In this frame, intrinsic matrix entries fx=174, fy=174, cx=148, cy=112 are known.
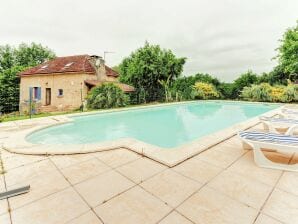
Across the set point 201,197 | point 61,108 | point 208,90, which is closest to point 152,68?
point 208,90

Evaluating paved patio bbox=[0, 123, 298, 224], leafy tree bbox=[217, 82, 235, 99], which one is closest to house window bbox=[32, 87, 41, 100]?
paved patio bbox=[0, 123, 298, 224]

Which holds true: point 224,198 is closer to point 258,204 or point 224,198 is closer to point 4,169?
point 258,204

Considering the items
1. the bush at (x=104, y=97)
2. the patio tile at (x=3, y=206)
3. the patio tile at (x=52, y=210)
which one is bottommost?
the patio tile at (x=3, y=206)

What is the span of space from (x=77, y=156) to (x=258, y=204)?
11.7 ft

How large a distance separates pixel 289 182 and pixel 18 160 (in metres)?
5.34

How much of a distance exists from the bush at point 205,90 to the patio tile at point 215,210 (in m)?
19.9

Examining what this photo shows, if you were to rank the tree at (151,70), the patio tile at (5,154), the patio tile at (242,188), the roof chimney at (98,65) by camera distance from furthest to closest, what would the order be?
the tree at (151,70) → the roof chimney at (98,65) → the patio tile at (5,154) → the patio tile at (242,188)

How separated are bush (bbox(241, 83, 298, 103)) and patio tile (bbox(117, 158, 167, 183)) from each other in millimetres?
18446

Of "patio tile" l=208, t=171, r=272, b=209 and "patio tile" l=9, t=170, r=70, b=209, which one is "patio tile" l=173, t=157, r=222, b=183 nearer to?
"patio tile" l=208, t=171, r=272, b=209

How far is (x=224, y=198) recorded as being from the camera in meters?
2.44

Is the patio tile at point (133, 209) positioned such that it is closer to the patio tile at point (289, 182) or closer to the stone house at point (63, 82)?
the patio tile at point (289, 182)

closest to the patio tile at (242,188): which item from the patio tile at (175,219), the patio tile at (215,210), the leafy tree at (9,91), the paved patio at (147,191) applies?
the paved patio at (147,191)

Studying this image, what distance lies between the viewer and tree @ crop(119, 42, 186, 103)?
1907cm

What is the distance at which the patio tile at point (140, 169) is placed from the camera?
10.0 feet
